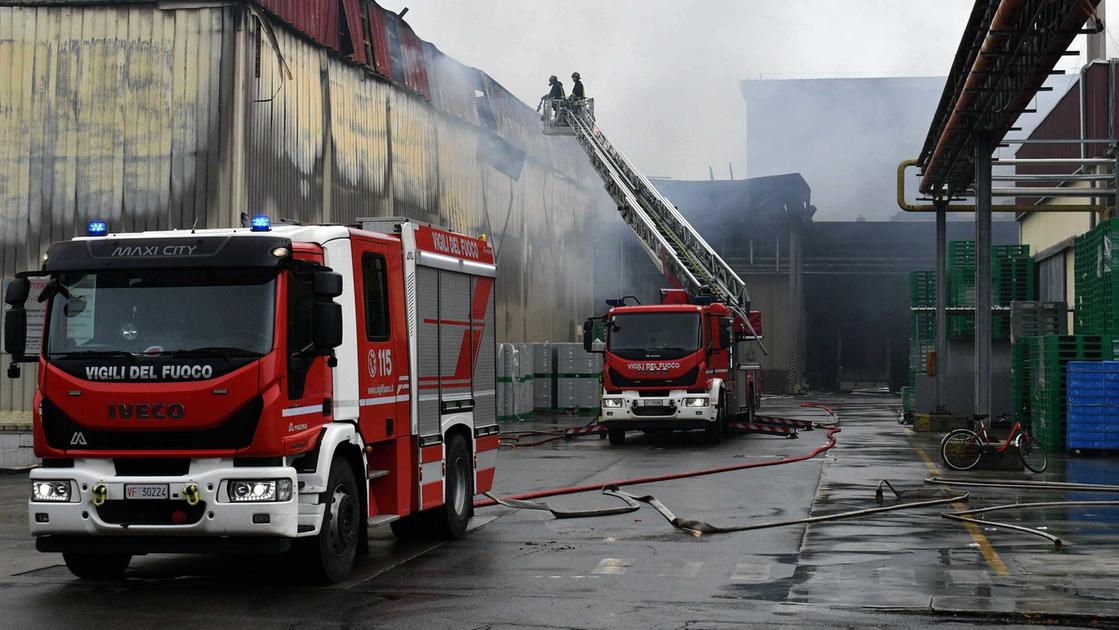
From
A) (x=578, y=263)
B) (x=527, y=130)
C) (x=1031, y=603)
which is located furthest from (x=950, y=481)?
(x=578, y=263)

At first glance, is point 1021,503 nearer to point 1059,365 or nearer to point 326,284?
point 1059,365

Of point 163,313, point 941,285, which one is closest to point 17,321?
point 163,313

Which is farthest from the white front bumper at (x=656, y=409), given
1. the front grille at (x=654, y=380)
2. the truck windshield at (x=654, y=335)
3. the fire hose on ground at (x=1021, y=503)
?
the fire hose on ground at (x=1021, y=503)

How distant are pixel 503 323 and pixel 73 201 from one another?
16.9 meters

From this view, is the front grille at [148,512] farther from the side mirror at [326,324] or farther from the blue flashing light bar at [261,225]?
the blue flashing light bar at [261,225]

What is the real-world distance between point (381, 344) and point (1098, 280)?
16746 mm

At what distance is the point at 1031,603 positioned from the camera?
28.6 ft

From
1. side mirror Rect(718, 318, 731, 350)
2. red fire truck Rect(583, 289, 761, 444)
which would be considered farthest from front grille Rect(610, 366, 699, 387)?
side mirror Rect(718, 318, 731, 350)

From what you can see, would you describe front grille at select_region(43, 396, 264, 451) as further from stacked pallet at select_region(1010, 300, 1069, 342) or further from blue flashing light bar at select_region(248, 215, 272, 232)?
stacked pallet at select_region(1010, 300, 1069, 342)

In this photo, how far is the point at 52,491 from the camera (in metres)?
9.13

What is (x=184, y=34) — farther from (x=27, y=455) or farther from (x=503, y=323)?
(x=503, y=323)

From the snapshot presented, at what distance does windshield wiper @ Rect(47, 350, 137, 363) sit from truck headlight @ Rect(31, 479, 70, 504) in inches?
33.3

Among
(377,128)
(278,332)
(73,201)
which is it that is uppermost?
(377,128)

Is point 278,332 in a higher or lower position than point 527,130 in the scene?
lower
